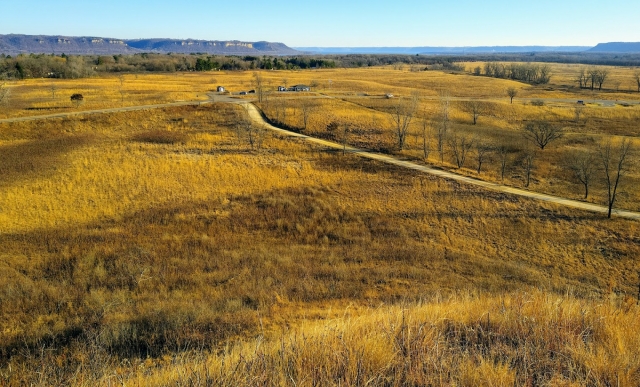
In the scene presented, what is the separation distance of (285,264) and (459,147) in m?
37.3

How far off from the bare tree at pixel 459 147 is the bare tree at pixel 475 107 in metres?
19.4

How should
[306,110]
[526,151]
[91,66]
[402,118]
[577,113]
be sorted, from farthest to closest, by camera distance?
1. [91,66]
2. [577,113]
3. [402,118]
4. [306,110]
5. [526,151]

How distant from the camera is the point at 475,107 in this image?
73750mm

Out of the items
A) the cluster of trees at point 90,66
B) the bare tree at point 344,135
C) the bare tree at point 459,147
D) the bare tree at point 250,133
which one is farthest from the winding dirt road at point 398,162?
the cluster of trees at point 90,66

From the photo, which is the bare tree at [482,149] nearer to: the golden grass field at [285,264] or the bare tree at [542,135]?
the golden grass field at [285,264]

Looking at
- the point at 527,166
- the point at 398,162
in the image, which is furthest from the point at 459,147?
the point at 398,162

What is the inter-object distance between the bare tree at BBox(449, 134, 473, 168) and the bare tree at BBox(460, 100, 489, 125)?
19.4 meters

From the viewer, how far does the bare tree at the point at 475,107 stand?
71.6m

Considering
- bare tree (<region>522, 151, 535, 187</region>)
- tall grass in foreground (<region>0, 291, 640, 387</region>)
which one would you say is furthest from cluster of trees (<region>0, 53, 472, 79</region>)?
tall grass in foreground (<region>0, 291, 640, 387</region>)

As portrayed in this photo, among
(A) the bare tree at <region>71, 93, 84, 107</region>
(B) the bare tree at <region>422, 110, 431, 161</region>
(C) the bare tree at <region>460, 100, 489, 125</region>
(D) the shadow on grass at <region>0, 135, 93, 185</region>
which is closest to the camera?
(D) the shadow on grass at <region>0, 135, 93, 185</region>

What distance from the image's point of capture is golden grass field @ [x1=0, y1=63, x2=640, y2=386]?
5.45 metres

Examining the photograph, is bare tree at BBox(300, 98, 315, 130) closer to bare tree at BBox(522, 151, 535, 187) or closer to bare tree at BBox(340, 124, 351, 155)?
bare tree at BBox(340, 124, 351, 155)

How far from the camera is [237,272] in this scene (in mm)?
19531

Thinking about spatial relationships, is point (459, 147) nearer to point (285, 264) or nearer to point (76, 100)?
point (285, 264)
